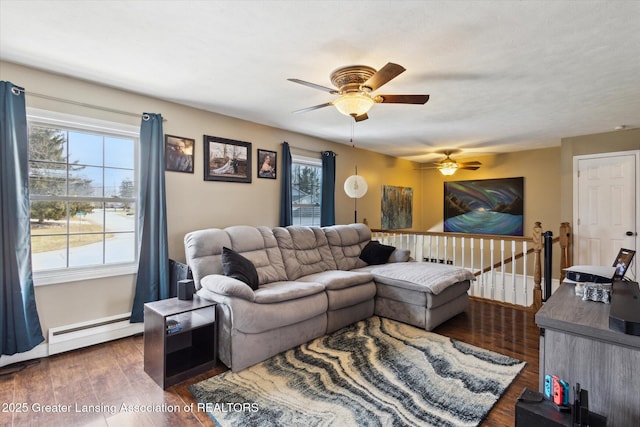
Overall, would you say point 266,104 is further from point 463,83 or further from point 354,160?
point 354,160

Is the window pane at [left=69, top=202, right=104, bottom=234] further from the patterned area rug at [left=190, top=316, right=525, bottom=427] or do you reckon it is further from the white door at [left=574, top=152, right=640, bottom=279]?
the white door at [left=574, top=152, right=640, bottom=279]

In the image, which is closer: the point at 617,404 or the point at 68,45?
the point at 617,404

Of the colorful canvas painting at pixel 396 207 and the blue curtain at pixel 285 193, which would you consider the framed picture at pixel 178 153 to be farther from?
the colorful canvas painting at pixel 396 207

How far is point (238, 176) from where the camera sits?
407 cm

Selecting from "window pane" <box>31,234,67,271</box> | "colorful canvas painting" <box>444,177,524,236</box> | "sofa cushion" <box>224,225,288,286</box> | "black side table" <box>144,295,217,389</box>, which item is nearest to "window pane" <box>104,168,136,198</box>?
"window pane" <box>31,234,67,271</box>

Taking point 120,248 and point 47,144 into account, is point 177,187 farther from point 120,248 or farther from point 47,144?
point 47,144

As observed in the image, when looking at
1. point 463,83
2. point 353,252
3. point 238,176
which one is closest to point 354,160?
point 353,252

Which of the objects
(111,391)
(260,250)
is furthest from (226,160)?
(111,391)

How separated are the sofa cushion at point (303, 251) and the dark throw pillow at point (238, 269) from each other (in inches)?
26.2

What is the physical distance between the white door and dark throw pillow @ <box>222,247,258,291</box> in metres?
5.16

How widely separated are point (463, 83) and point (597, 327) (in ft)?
7.74

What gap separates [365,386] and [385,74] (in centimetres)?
219

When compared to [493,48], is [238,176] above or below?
below

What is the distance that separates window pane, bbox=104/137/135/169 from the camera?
A: 123 inches
